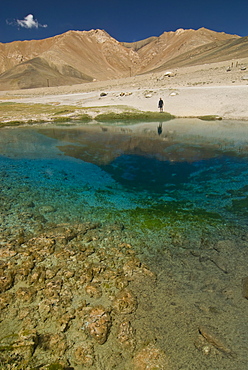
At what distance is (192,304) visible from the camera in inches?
186

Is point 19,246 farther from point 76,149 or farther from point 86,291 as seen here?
point 76,149

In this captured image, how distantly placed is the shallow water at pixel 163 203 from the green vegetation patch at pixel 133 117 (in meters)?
12.6

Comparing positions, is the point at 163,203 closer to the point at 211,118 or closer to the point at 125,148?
the point at 125,148

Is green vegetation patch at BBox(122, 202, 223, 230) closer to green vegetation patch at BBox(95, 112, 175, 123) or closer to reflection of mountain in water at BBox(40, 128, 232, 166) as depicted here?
reflection of mountain in water at BBox(40, 128, 232, 166)

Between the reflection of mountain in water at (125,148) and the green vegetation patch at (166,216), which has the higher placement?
the reflection of mountain in water at (125,148)

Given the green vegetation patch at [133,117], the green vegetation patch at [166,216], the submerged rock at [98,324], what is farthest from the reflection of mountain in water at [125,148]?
the submerged rock at [98,324]

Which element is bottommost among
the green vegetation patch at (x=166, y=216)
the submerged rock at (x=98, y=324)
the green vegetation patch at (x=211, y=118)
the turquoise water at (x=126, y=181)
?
the submerged rock at (x=98, y=324)

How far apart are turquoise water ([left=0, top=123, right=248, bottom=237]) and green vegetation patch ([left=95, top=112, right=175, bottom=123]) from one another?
12331mm

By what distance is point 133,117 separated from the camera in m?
33.9

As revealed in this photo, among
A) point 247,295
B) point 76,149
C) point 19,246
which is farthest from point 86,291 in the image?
point 76,149

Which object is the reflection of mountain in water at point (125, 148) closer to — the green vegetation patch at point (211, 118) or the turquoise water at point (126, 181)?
the turquoise water at point (126, 181)

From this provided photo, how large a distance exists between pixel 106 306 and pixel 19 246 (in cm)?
324

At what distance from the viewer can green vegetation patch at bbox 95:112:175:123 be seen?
1297 inches

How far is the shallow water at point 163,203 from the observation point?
4.70 m
